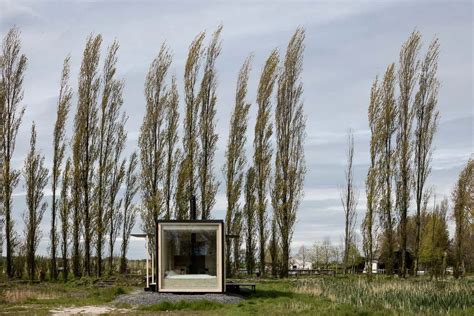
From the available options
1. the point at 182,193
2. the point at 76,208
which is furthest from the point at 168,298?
the point at 76,208

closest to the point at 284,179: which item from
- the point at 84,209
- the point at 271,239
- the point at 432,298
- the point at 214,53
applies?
the point at 271,239

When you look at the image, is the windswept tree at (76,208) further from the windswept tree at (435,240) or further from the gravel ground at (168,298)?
the windswept tree at (435,240)

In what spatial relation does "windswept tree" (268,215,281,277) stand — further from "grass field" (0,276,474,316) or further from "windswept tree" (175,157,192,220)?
"grass field" (0,276,474,316)

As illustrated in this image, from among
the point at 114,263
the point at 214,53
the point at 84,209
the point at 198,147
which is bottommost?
the point at 114,263

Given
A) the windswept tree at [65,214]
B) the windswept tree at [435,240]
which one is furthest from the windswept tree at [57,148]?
the windswept tree at [435,240]

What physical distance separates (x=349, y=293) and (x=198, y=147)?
16.3 m

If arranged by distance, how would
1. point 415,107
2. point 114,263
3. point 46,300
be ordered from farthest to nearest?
point 114,263 < point 415,107 < point 46,300

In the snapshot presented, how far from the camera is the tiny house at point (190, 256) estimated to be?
61.4 feet

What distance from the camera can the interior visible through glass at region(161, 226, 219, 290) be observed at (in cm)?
1877

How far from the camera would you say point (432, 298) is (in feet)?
53.0

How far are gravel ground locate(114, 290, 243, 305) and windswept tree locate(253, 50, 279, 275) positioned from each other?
1434 cm

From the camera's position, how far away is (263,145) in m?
33.8

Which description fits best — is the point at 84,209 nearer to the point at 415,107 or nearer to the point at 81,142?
the point at 81,142

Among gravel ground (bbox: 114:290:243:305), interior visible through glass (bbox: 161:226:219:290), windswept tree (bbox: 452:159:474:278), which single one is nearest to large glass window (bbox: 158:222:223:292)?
interior visible through glass (bbox: 161:226:219:290)
